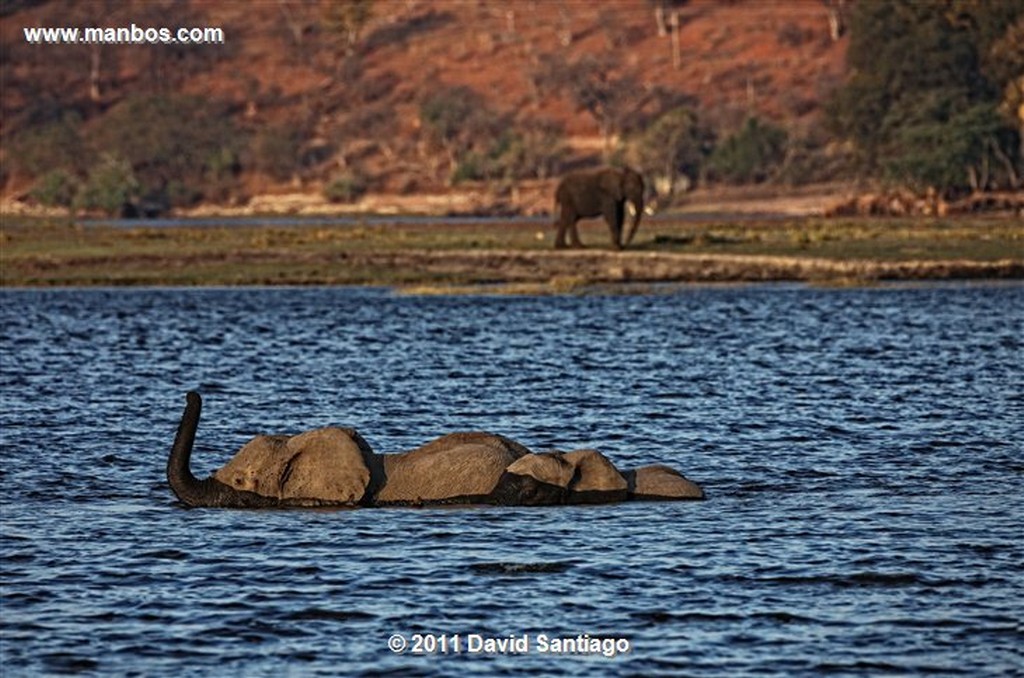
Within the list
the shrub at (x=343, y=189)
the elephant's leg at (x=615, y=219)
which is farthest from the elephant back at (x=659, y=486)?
the shrub at (x=343, y=189)

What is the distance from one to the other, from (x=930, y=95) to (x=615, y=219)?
178ft

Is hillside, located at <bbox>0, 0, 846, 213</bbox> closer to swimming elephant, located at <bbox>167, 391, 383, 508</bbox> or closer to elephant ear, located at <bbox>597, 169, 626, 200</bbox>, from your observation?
elephant ear, located at <bbox>597, 169, 626, 200</bbox>

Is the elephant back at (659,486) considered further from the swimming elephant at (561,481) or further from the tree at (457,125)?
the tree at (457,125)

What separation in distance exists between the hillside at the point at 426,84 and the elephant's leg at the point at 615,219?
80.2m

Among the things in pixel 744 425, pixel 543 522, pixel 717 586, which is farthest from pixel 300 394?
pixel 717 586

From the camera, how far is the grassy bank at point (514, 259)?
64938 millimetres

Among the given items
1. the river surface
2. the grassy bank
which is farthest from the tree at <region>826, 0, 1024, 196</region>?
the river surface

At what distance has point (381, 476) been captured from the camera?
73.2ft

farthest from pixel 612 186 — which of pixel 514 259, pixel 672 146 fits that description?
pixel 672 146

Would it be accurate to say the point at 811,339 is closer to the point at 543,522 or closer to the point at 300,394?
the point at 300,394

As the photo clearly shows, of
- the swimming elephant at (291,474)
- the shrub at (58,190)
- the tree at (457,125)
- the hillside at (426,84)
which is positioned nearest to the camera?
the swimming elephant at (291,474)

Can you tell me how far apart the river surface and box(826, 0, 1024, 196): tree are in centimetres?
6765

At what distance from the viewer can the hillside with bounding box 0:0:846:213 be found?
538 feet

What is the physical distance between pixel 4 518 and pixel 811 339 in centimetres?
2822
